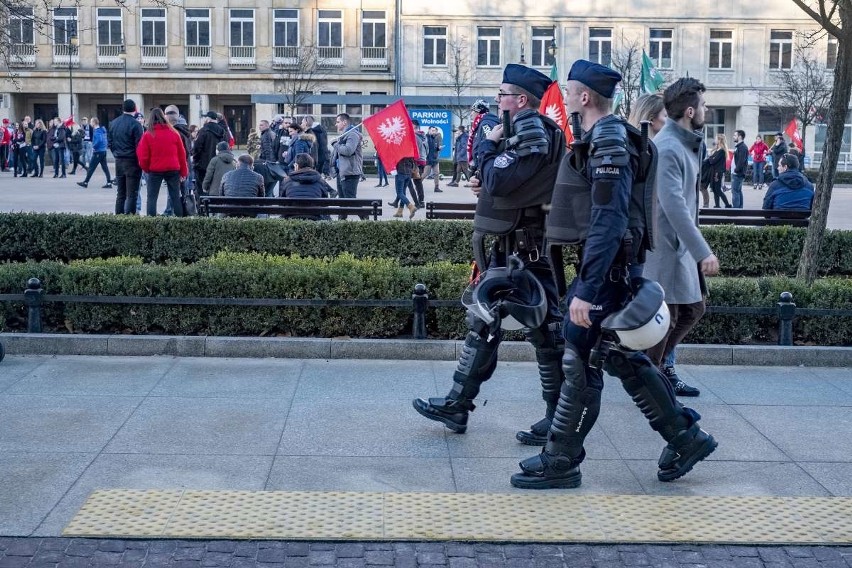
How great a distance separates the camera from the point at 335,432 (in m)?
6.34

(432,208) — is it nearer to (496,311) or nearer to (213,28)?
(496,311)

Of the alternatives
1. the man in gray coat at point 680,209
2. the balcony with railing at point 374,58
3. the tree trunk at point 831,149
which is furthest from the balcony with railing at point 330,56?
the man in gray coat at point 680,209

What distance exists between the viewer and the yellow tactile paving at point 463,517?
483 cm

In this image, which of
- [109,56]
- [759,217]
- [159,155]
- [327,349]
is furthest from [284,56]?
[327,349]

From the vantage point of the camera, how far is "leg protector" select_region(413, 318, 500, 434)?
606 centimetres

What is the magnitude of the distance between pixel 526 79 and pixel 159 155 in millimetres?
9493

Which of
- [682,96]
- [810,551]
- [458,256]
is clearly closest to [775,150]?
[458,256]

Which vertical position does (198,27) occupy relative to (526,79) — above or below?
above

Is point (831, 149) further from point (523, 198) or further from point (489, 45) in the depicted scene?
point (489, 45)

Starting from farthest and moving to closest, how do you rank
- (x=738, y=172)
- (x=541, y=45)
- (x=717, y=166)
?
1. (x=541, y=45)
2. (x=738, y=172)
3. (x=717, y=166)

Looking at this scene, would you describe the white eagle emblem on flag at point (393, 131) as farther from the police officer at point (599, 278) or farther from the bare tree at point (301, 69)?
the bare tree at point (301, 69)

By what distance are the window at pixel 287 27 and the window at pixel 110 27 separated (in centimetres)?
730

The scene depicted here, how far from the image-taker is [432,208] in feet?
43.4

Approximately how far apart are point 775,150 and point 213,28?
31.3 m
